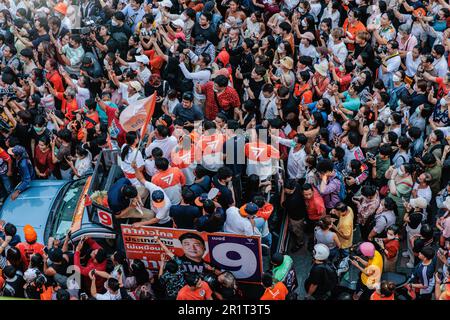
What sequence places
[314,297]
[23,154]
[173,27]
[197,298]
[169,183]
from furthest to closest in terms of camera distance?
[173,27] → [23,154] → [169,183] → [314,297] → [197,298]

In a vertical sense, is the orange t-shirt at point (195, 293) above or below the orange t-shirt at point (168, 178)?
below

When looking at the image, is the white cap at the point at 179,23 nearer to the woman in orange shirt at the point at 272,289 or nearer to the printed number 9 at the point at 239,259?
the printed number 9 at the point at 239,259

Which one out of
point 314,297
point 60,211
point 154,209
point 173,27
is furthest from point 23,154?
point 314,297

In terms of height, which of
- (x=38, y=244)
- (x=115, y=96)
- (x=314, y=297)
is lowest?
(x=314, y=297)

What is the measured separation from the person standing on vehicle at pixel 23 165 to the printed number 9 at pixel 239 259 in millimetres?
3372

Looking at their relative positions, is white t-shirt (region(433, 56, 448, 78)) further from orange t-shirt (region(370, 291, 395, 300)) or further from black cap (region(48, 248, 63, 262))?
black cap (region(48, 248, 63, 262))

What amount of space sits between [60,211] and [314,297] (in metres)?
3.71

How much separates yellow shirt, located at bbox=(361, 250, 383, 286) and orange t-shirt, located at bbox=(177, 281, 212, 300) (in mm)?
1938

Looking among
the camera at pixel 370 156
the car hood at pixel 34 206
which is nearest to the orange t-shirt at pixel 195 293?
the car hood at pixel 34 206

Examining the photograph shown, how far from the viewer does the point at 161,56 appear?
12.7 metres

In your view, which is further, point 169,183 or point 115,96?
point 115,96

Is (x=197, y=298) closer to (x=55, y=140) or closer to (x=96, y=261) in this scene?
(x=96, y=261)

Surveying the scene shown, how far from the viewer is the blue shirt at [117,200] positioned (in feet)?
31.0

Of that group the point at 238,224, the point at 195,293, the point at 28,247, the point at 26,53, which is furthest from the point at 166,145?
the point at 26,53
